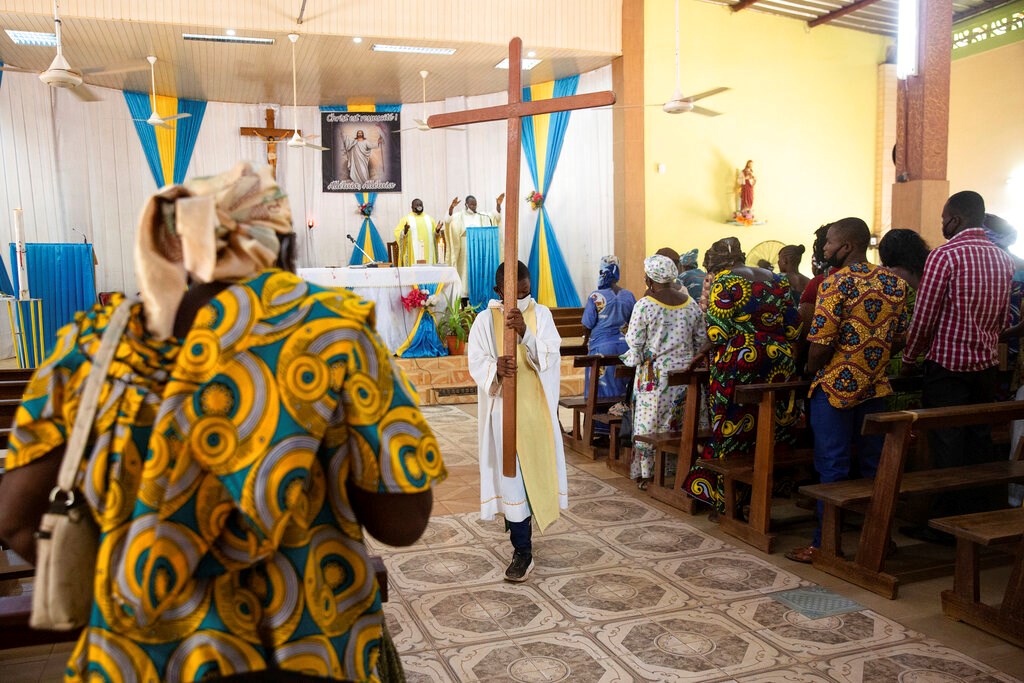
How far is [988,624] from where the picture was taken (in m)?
3.04

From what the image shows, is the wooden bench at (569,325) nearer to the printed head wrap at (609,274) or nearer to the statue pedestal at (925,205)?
the printed head wrap at (609,274)

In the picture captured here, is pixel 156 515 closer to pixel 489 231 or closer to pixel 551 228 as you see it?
pixel 489 231

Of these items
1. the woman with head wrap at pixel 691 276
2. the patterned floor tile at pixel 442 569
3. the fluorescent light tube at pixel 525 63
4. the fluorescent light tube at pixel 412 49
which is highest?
the fluorescent light tube at pixel 412 49

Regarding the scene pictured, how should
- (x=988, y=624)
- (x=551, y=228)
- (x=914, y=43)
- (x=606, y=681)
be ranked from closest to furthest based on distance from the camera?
(x=606, y=681) → (x=988, y=624) → (x=914, y=43) → (x=551, y=228)

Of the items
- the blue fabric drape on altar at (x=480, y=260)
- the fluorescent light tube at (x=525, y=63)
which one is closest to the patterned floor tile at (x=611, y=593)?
the blue fabric drape on altar at (x=480, y=260)

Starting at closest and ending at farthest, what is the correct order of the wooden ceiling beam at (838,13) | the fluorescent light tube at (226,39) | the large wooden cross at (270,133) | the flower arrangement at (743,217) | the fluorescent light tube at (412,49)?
the fluorescent light tube at (226,39) < the fluorescent light tube at (412,49) < the wooden ceiling beam at (838,13) < the flower arrangement at (743,217) < the large wooden cross at (270,133)

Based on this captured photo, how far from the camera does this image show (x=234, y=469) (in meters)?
1.08

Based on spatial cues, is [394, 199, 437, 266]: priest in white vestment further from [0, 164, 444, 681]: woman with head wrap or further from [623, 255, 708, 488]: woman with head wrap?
[0, 164, 444, 681]: woman with head wrap

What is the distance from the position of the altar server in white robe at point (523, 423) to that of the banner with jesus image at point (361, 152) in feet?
35.3

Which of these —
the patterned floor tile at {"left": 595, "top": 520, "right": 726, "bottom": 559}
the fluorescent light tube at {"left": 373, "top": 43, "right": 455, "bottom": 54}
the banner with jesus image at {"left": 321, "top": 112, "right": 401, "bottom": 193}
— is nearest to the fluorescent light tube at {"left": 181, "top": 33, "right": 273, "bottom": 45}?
the fluorescent light tube at {"left": 373, "top": 43, "right": 455, "bottom": 54}

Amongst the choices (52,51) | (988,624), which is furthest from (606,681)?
(52,51)

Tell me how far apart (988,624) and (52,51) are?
11161 mm

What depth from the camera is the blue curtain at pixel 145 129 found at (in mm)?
12617

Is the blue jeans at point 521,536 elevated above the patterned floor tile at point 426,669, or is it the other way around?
the blue jeans at point 521,536
